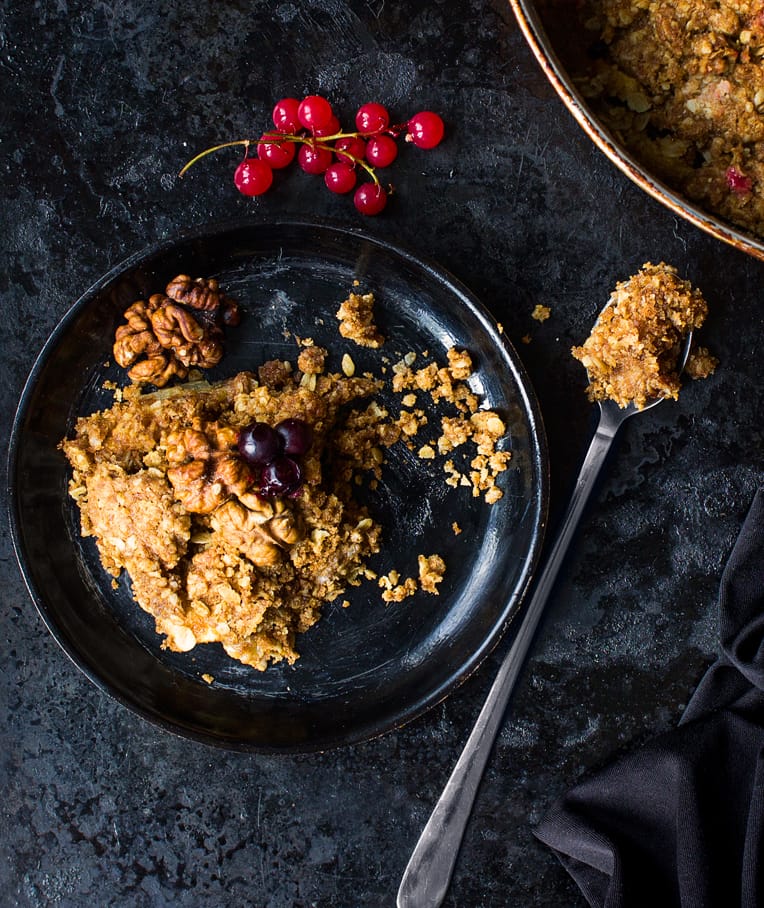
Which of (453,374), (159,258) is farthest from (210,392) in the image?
(453,374)

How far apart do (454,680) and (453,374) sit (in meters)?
0.68

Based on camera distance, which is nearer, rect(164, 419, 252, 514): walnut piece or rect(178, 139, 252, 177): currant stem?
rect(164, 419, 252, 514): walnut piece

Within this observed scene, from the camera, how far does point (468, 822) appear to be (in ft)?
6.20

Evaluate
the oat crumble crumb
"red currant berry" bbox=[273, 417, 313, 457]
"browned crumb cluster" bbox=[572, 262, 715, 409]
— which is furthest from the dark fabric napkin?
"red currant berry" bbox=[273, 417, 313, 457]

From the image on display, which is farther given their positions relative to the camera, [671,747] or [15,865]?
[15,865]

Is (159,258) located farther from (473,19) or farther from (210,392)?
(473,19)

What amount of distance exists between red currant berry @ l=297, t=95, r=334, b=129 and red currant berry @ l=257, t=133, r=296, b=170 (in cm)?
6

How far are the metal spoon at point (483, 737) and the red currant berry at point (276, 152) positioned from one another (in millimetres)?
896

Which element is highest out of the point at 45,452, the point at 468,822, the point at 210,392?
the point at 210,392

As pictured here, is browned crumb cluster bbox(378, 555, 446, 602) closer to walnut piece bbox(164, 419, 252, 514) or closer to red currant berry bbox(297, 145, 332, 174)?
walnut piece bbox(164, 419, 252, 514)

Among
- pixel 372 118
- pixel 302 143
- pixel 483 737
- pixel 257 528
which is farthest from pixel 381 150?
pixel 483 737

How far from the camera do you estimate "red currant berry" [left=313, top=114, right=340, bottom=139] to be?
179 cm

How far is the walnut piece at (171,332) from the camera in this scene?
175 centimetres

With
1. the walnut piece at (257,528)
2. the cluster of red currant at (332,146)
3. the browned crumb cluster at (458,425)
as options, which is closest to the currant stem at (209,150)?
the cluster of red currant at (332,146)
